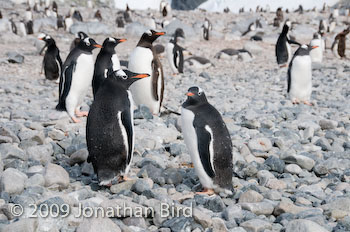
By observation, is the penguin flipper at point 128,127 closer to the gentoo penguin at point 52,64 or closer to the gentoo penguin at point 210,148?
the gentoo penguin at point 210,148

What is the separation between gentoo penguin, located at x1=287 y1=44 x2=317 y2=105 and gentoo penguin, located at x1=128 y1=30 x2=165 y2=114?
2.84 m

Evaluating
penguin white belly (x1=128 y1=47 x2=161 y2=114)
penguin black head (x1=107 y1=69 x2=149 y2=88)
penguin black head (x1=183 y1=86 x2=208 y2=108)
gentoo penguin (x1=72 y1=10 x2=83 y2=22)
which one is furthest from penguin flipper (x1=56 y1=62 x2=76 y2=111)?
gentoo penguin (x1=72 y1=10 x2=83 y2=22)

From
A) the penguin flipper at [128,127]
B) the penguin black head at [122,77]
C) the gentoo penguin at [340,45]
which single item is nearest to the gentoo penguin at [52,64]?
the penguin black head at [122,77]

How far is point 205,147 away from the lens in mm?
3312

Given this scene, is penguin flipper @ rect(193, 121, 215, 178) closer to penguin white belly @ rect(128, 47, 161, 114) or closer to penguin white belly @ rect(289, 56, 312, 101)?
penguin white belly @ rect(128, 47, 161, 114)

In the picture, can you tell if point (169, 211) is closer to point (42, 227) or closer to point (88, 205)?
point (88, 205)

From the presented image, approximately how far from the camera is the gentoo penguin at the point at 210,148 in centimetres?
332

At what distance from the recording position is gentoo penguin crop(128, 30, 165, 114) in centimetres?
616

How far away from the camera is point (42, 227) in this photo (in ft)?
7.59

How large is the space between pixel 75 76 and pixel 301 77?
14.3 feet

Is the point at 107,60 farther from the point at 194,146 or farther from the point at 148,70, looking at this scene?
the point at 194,146

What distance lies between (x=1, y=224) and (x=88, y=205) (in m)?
0.55

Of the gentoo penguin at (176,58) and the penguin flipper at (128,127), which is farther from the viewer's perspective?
the gentoo penguin at (176,58)

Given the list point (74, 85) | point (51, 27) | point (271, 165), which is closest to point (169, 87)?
point (74, 85)
